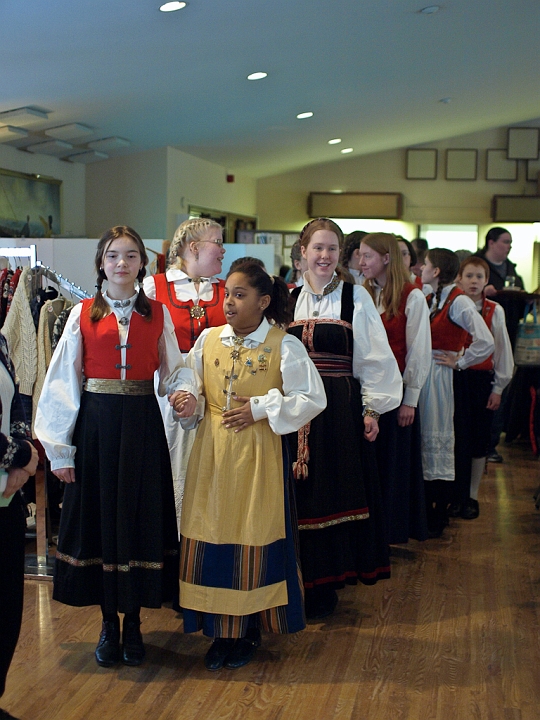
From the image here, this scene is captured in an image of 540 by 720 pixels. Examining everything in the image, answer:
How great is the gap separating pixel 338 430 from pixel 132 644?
Result: 1.04m

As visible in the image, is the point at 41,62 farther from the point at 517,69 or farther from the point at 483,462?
the point at 517,69

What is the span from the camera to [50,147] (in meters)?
7.55

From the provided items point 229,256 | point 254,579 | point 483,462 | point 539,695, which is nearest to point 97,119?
point 229,256

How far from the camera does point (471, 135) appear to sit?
12.4m

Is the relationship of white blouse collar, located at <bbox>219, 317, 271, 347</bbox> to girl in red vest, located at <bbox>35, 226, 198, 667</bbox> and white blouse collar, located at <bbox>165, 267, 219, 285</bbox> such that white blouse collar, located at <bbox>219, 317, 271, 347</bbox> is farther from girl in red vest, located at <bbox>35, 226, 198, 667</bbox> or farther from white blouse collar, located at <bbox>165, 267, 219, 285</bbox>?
white blouse collar, located at <bbox>165, 267, 219, 285</bbox>

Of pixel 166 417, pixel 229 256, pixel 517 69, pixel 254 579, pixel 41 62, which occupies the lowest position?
pixel 254 579

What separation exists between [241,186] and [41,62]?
688 centimetres

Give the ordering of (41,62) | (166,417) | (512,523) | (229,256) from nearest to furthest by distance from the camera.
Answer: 1. (166,417)
2. (512,523)
3. (41,62)
4. (229,256)

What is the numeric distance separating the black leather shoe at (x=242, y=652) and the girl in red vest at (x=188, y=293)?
684 millimetres

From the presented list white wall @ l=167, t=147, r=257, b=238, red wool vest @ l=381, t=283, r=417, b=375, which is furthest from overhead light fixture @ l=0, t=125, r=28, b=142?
red wool vest @ l=381, t=283, r=417, b=375

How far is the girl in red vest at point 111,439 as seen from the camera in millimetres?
2643

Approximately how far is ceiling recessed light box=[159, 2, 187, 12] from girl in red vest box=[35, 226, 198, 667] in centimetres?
241

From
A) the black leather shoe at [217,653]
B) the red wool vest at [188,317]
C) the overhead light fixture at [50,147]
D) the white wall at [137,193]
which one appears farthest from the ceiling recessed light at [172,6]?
the white wall at [137,193]

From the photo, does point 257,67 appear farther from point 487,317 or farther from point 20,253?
point 20,253
